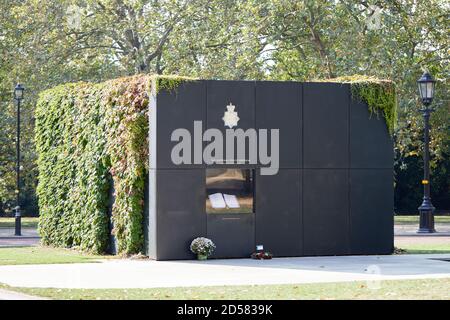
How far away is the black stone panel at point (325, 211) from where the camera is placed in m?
23.1

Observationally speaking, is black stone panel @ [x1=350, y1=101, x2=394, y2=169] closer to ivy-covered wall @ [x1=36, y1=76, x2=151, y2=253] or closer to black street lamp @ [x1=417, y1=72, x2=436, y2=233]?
ivy-covered wall @ [x1=36, y1=76, x2=151, y2=253]

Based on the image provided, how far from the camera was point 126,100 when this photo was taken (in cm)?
2297

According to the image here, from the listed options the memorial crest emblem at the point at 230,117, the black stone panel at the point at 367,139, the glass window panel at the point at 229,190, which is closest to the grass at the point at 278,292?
the glass window panel at the point at 229,190

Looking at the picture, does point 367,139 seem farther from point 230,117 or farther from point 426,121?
point 426,121

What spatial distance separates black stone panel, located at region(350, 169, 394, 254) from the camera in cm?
2345

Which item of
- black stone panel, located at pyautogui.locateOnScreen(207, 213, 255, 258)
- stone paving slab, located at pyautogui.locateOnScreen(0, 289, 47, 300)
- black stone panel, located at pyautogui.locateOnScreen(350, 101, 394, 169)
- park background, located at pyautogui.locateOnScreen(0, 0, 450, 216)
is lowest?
stone paving slab, located at pyautogui.locateOnScreen(0, 289, 47, 300)

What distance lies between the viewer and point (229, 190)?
74.1 feet

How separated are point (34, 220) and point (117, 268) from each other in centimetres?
2910

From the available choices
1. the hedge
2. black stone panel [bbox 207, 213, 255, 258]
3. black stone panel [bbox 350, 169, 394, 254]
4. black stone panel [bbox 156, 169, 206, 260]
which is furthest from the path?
black stone panel [bbox 350, 169, 394, 254]

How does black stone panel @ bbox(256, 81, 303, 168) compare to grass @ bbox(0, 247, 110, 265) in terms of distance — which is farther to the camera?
black stone panel @ bbox(256, 81, 303, 168)

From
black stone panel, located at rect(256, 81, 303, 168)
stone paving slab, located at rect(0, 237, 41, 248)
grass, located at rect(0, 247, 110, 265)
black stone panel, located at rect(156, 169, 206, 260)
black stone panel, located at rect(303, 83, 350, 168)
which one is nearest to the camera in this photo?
grass, located at rect(0, 247, 110, 265)

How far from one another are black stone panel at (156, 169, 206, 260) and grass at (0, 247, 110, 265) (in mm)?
1600

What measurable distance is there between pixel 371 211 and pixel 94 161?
624cm

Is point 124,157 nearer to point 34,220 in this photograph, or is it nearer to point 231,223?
point 231,223
